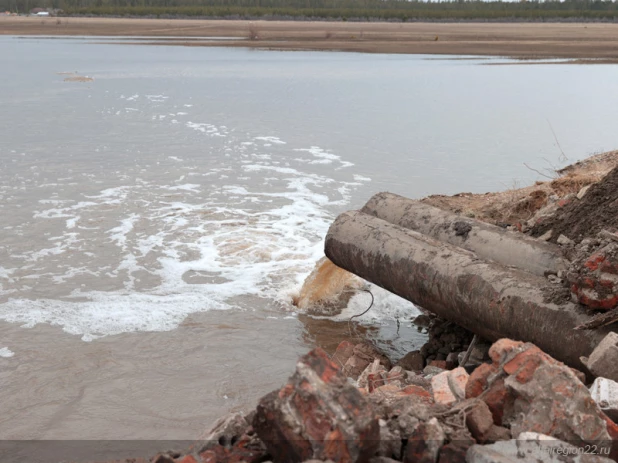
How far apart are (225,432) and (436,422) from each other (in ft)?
3.56

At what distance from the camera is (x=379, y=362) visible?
621 centimetres

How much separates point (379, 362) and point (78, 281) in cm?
402

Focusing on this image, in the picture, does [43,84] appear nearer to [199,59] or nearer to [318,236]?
[199,59]

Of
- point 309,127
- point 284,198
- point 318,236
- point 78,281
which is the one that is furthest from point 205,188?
point 309,127

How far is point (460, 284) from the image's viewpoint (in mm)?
5520

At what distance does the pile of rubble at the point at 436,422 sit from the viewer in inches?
128

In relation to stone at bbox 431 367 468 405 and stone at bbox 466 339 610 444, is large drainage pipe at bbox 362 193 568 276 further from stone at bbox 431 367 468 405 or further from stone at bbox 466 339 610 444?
stone at bbox 466 339 610 444

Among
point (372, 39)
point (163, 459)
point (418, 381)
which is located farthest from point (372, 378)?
point (372, 39)

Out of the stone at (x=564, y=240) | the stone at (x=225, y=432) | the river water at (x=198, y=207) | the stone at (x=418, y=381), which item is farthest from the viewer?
the river water at (x=198, y=207)

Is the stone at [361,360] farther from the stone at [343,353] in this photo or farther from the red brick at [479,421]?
the red brick at [479,421]

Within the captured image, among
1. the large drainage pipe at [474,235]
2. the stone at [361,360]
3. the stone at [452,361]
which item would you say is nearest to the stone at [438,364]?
the stone at [452,361]

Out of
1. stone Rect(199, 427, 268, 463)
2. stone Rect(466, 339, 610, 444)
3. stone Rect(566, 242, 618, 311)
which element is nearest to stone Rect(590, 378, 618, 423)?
stone Rect(466, 339, 610, 444)

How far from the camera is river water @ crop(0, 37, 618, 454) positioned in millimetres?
6281

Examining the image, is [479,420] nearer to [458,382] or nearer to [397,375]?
[458,382]
